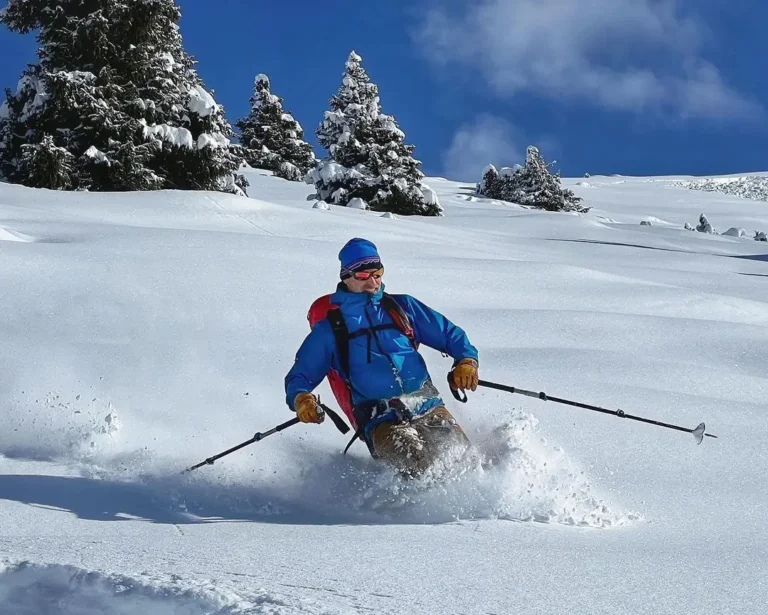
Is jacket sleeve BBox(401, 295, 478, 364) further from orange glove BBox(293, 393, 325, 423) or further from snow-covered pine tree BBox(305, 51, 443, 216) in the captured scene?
snow-covered pine tree BBox(305, 51, 443, 216)

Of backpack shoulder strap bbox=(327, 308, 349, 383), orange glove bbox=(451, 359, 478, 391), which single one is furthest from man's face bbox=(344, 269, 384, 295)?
orange glove bbox=(451, 359, 478, 391)

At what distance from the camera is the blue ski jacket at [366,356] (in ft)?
15.8

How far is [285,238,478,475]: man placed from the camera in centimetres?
458

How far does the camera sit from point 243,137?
48.0 m

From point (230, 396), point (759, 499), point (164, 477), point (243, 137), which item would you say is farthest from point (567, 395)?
point (243, 137)

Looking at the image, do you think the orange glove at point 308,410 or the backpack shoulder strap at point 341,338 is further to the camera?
the backpack shoulder strap at point 341,338

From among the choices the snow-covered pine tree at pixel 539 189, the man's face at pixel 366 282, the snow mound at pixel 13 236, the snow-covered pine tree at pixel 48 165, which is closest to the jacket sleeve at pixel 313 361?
the man's face at pixel 366 282

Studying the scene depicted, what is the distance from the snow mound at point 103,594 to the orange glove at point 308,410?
1.70 meters

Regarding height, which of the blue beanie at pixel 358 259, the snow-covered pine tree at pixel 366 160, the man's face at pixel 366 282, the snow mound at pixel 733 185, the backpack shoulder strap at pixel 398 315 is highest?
the snow mound at pixel 733 185

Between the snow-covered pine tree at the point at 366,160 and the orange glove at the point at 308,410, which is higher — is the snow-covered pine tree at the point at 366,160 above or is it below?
above

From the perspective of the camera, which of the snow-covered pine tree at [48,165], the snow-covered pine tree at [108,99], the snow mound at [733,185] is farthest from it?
the snow mound at [733,185]

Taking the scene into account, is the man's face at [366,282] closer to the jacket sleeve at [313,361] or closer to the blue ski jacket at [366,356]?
the blue ski jacket at [366,356]

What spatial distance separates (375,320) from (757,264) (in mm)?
12759

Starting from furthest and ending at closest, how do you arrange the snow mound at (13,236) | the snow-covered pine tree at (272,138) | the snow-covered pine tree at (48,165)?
the snow-covered pine tree at (272,138) → the snow-covered pine tree at (48,165) → the snow mound at (13,236)
